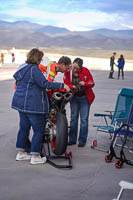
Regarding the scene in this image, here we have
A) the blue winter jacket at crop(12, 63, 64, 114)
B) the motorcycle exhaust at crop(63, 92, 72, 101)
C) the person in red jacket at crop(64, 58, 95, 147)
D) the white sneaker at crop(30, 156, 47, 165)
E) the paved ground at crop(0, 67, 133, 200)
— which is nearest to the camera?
the paved ground at crop(0, 67, 133, 200)

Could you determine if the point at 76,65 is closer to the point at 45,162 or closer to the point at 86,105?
A: the point at 86,105

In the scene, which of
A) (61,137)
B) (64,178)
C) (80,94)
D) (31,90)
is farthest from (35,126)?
(80,94)

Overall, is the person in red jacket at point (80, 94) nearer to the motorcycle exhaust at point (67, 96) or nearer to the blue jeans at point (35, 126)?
the motorcycle exhaust at point (67, 96)

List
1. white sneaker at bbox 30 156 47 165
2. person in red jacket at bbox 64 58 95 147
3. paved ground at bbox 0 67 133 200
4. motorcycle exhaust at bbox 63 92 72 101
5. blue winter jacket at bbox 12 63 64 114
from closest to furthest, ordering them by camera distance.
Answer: paved ground at bbox 0 67 133 200 < blue winter jacket at bbox 12 63 64 114 < white sneaker at bbox 30 156 47 165 < motorcycle exhaust at bbox 63 92 72 101 < person in red jacket at bbox 64 58 95 147

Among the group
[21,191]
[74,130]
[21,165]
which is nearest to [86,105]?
[74,130]

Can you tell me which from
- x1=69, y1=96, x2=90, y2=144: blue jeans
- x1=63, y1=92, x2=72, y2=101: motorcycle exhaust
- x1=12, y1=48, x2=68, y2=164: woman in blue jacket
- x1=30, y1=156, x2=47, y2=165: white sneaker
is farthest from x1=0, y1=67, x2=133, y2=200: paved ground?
x1=63, y1=92, x2=72, y2=101: motorcycle exhaust

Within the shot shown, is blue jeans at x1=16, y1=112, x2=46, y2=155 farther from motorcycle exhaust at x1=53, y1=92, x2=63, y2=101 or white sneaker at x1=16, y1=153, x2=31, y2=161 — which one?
motorcycle exhaust at x1=53, y1=92, x2=63, y2=101

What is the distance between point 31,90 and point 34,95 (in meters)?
0.09

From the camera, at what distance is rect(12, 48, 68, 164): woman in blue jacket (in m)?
6.71

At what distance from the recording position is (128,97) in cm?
810

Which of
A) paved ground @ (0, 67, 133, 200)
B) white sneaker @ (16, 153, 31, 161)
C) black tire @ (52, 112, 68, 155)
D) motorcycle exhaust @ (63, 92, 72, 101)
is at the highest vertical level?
motorcycle exhaust @ (63, 92, 72, 101)

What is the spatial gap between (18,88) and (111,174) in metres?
1.89

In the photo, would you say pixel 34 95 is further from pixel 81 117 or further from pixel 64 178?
pixel 81 117

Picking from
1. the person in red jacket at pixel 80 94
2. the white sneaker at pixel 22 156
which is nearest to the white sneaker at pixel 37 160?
the white sneaker at pixel 22 156
